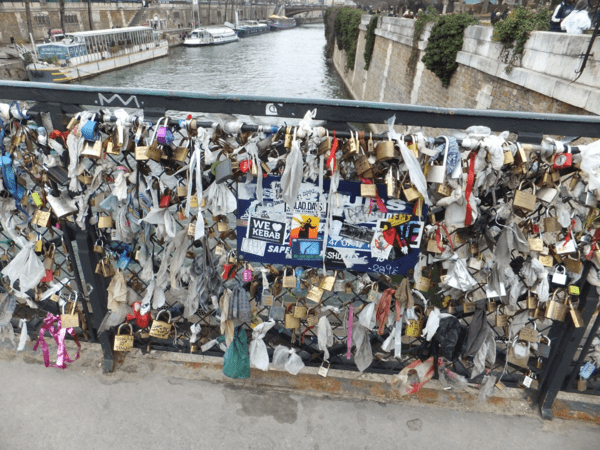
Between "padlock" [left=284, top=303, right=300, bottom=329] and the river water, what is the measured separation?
1011 inches

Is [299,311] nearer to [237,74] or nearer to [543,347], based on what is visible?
[543,347]

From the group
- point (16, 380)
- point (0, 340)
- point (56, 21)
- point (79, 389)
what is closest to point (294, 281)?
point (79, 389)

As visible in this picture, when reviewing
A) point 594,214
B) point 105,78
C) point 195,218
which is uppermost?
point 594,214

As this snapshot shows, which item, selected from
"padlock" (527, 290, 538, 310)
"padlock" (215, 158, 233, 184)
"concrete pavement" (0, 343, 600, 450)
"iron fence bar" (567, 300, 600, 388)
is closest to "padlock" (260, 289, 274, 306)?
"concrete pavement" (0, 343, 600, 450)

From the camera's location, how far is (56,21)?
50.3 meters

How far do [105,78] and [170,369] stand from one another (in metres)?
43.0

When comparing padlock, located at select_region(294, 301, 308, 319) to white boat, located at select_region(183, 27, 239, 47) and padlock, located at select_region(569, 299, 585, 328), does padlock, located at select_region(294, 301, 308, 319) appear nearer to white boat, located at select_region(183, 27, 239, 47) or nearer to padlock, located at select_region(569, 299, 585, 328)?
padlock, located at select_region(569, 299, 585, 328)

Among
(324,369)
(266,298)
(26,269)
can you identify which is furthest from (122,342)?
(324,369)

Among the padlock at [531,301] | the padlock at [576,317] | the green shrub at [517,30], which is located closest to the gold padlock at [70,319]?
the padlock at [531,301]

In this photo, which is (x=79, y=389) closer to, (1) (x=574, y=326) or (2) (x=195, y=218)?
(2) (x=195, y=218)

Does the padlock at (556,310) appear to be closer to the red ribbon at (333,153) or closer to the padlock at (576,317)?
the padlock at (576,317)

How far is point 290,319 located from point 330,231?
71 cm

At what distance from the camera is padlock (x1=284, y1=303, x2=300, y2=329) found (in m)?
2.66

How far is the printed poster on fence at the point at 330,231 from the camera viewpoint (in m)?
2.26
